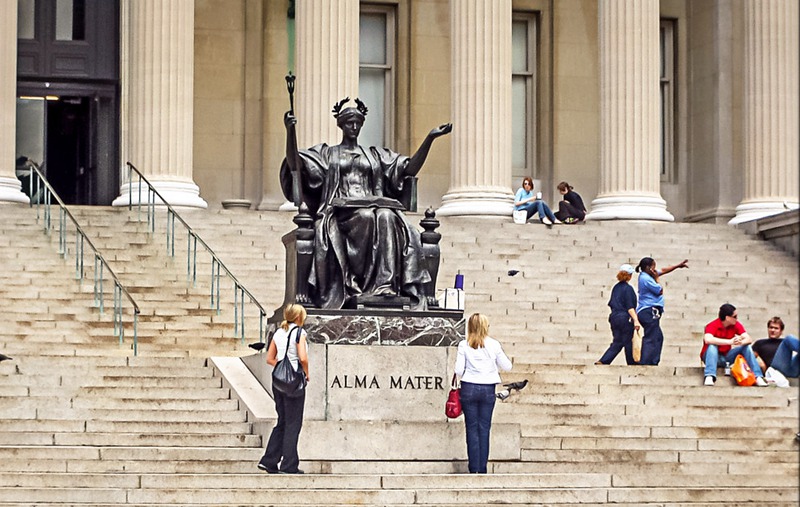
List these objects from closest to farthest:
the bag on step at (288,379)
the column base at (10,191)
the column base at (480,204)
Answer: the bag on step at (288,379)
the column base at (10,191)
the column base at (480,204)

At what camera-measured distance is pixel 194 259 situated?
89.2 feet

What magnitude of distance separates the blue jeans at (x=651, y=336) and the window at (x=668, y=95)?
57.8ft

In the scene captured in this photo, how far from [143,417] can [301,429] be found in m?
2.41


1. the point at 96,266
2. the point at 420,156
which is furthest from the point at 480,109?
the point at 420,156

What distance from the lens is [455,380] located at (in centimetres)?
1769

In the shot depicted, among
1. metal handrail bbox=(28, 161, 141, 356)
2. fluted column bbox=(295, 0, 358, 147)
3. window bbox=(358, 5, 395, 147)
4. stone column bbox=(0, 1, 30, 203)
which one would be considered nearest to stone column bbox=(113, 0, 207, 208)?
stone column bbox=(0, 1, 30, 203)

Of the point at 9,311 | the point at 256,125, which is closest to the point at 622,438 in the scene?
the point at 9,311

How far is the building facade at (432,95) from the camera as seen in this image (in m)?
32.7

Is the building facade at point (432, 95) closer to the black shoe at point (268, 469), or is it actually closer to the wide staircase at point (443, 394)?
the wide staircase at point (443, 394)

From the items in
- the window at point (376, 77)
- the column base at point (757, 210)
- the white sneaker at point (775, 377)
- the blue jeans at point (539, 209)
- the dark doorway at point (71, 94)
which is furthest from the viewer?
the window at point (376, 77)

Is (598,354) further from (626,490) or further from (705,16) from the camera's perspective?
(705,16)

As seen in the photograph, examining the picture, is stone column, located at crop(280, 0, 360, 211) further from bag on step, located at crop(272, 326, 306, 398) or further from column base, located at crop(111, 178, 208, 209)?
bag on step, located at crop(272, 326, 306, 398)

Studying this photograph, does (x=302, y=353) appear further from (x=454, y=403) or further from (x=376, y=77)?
(x=376, y=77)

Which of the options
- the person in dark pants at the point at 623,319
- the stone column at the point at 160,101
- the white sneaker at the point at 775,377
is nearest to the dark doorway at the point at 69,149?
the stone column at the point at 160,101
